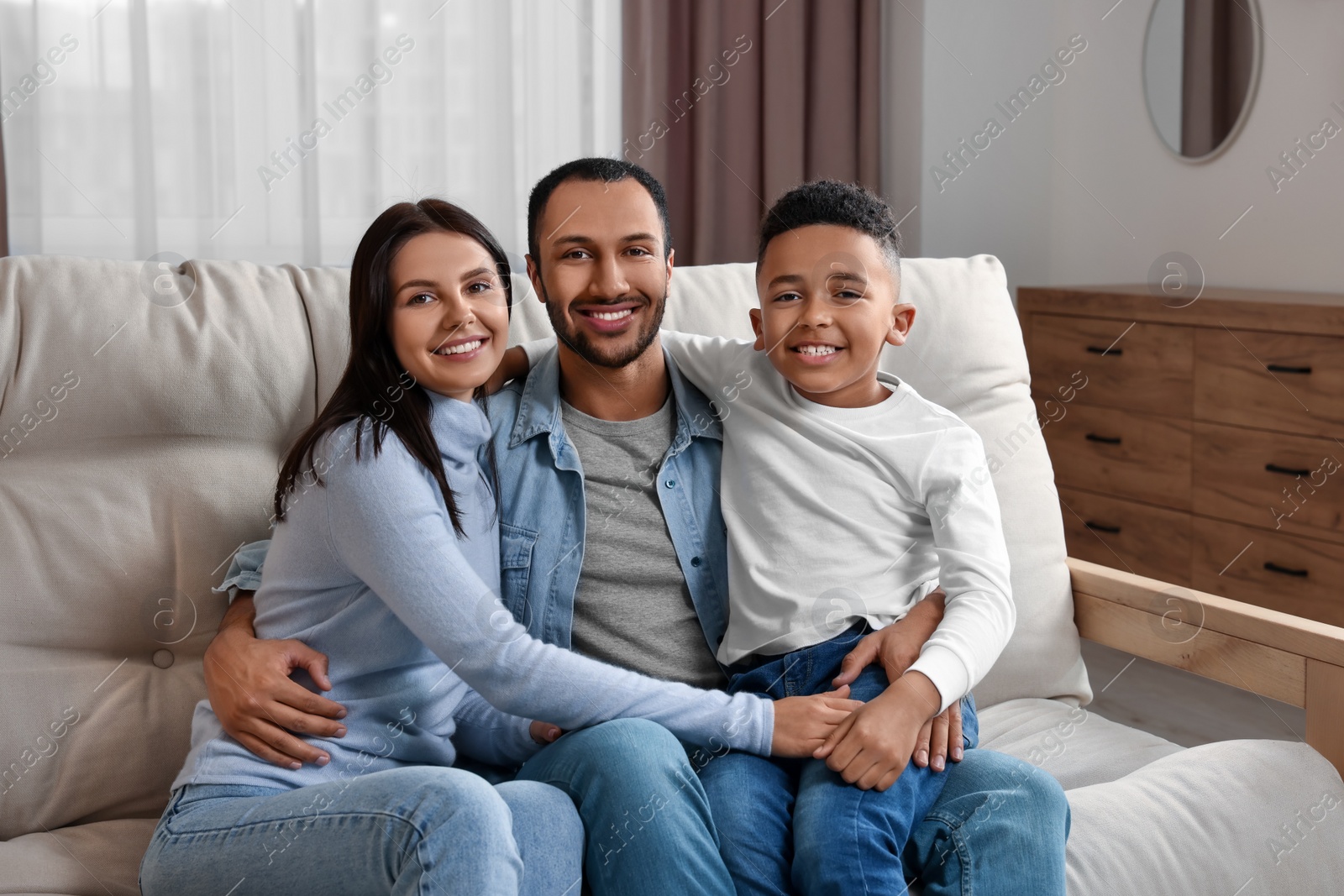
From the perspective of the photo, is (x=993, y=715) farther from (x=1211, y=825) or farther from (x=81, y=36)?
(x=81, y=36)

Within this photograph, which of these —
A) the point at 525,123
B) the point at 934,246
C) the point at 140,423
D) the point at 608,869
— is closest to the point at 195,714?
the point at 140,423

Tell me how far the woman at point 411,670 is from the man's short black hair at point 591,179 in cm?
16

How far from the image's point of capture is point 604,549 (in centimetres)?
136

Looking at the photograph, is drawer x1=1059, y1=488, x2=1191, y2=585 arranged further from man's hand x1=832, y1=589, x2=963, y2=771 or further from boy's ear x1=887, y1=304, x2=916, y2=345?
man's hand x1=832, y1=589, x2=963, y2=771

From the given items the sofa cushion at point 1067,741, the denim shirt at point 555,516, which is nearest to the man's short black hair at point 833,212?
the denim shirt at point 555,516

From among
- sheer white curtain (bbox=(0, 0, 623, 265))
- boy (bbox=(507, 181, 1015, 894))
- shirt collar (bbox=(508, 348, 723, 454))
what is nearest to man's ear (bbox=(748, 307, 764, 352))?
boy (bbox=(507, 181, 1015, 894))

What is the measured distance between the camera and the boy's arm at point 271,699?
110cm

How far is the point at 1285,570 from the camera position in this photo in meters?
2.37

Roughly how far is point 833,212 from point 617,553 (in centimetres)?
49

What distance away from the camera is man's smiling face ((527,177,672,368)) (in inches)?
54.0

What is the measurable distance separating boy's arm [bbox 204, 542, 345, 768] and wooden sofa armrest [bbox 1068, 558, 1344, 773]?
1.00 meters

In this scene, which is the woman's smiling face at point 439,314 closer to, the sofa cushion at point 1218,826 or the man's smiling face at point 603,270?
the man's smiling face at point 603,270

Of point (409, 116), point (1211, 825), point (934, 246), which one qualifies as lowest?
point (1211, 825)

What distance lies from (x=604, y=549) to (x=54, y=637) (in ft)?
2.10
